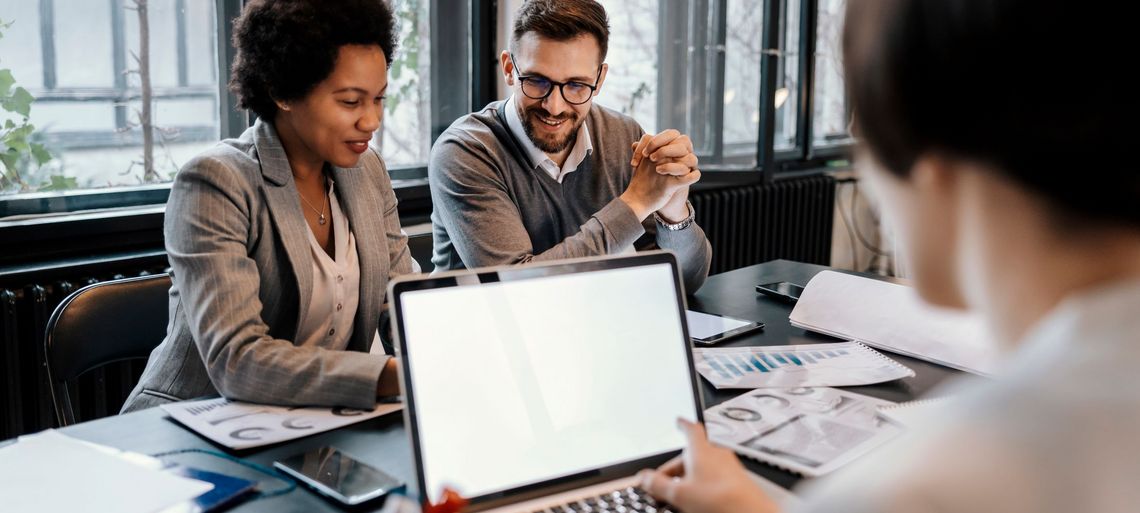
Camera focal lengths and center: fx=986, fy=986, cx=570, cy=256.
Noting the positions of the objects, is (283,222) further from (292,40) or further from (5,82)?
(5,82)

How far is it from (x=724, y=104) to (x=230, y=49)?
1.86m

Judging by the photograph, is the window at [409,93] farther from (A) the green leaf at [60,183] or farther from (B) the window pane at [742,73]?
(B) the window pane at [742,73]

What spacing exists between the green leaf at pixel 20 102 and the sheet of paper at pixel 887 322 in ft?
5.53

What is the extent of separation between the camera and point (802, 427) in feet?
3.76

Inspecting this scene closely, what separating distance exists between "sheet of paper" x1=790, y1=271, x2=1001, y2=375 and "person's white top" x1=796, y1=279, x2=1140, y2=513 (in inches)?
40.1

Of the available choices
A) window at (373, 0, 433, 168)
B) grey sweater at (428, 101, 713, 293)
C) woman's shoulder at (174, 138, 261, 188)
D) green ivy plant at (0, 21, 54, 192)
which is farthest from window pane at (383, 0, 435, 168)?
woman's shoulder at (174, 138, 261, 188)

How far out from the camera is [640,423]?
99cm

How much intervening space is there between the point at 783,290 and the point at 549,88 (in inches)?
23.9

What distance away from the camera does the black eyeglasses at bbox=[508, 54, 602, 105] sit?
77.5 inches

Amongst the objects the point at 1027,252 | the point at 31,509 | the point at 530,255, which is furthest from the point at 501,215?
the point at 1027,252

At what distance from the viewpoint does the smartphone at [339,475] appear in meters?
0.96

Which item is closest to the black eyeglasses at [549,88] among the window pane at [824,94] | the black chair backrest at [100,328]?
the black chair backrest at [100,328]

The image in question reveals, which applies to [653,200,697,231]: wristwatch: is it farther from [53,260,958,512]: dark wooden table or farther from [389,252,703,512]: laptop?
[389,252,703,512]: laptop

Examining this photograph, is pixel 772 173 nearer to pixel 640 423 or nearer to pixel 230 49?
pixel 230 49
